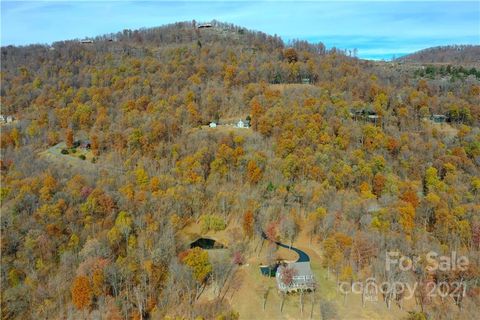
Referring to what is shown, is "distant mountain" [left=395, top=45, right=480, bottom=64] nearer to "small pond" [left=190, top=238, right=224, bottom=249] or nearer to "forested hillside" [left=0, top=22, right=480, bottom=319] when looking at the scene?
Result: "forested hillside" [left=0, top=22, right=480, bottom=319]

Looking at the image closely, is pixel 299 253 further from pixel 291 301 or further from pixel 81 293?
pixel 81 293

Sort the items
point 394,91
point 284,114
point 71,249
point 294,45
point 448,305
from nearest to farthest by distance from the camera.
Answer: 1. point 448,305
2. point 71,249
3. point 284,114
4. point 394,91
5. point 294,45

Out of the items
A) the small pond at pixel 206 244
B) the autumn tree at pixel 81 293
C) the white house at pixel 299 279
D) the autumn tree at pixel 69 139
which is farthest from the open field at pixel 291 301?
the autumn tree at pixel 69 139

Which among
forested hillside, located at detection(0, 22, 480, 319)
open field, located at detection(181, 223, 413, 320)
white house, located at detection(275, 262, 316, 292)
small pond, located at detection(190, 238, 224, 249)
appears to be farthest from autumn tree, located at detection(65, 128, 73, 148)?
white house, located at detection(275, 262, 316, 292)

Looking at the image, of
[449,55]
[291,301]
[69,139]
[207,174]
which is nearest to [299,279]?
[291,301]

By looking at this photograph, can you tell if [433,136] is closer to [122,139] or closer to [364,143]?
[364,143]

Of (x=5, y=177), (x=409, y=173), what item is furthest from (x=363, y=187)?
(x=5, y=177)
